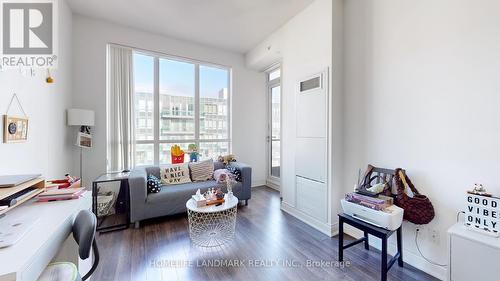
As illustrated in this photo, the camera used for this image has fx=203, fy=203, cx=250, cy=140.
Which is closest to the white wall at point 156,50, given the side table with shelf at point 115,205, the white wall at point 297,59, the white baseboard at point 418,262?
the side table with shelf at point 115,205

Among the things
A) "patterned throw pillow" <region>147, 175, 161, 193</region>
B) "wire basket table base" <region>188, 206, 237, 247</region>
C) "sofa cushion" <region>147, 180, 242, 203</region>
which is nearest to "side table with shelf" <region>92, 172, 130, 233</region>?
"patterned throw pillow" <region>147, 175, 161, 193</region>

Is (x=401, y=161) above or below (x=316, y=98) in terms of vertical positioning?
below

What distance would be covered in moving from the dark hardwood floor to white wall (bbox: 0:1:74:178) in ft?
3.60

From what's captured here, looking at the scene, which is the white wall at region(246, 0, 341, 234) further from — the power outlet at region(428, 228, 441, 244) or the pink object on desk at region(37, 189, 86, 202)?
the pink object on desk at region(37, 189, 86, 202)

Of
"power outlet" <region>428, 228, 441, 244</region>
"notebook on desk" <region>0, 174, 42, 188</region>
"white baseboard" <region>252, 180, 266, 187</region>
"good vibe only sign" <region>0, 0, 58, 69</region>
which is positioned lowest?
"white baseboard" <region>252, 180, 266, 187</region>

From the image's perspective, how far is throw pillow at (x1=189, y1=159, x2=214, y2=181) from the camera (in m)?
3.50

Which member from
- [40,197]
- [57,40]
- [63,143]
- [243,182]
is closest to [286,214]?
[243,182]

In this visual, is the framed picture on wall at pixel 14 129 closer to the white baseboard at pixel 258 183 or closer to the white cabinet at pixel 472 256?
the white cabinet at pixel 472 256

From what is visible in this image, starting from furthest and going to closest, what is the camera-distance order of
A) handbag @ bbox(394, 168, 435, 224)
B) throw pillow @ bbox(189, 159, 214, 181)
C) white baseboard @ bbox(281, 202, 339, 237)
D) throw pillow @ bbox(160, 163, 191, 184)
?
throw pillow @ bbox(189, 159, 214, 181), throw pillow @ bbox(160, 163, 191, 184), white baseboard @ bbox(281, 202, 339, 237), handbag @ bbox(394, 168, 435, 224)

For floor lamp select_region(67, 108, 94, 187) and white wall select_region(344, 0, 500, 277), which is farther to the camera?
floor lamp select_region(67, 108, 94, 187)

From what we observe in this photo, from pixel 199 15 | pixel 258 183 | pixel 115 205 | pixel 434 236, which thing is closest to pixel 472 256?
pixel 434 236

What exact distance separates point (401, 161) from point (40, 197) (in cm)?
318

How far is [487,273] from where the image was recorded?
1325 millimetres

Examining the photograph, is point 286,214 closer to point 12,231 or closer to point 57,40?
point 12,231
